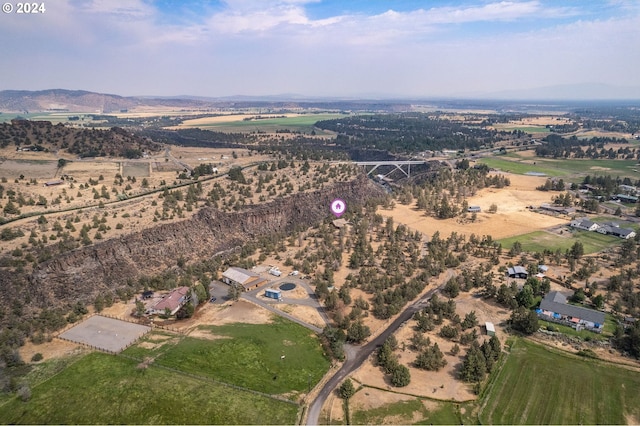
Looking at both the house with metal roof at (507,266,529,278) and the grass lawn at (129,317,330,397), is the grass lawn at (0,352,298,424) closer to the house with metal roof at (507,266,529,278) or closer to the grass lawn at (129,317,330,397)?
the grass lawn at (129,317,330,397)

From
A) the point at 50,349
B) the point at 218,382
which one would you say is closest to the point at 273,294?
the point at 218,382

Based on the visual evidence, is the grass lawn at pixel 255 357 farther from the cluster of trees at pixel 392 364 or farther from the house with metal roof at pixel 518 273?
the house with metal roof at pixel 518 273

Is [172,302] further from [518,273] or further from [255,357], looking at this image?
[518,273]

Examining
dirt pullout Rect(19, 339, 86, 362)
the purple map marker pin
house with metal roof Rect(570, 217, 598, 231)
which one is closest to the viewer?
dirt pullout Rect(19, 339, 86, 362)

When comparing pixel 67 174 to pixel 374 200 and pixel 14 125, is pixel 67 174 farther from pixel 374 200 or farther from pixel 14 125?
pixel 374 200

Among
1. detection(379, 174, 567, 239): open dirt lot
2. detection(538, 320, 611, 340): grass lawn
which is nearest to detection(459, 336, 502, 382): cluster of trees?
detection(538, 320, 611, 340): grass lawn

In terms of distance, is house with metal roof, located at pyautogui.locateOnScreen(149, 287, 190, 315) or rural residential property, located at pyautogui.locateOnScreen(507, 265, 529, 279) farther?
rural residential property, located at pyautogui.locateOnScreen(507, 265, 529, 279)

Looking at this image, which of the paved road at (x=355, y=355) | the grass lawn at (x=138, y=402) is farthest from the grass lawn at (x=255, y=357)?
the grass lawn at (x=138, y=402)
